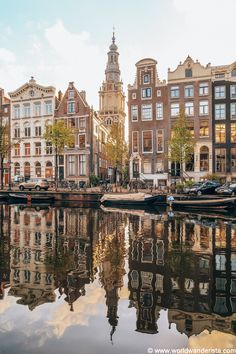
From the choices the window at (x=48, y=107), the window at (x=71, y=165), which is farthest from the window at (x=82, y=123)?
the window at (x=48, y=107)

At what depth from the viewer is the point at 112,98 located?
4097 inches

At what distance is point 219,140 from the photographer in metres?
53.8

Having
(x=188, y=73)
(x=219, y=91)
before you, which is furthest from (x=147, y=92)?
(x=219, y=91)

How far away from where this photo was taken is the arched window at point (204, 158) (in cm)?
5366

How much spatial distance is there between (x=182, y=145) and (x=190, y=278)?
38913 millimetres

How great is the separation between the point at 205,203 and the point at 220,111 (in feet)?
79.8

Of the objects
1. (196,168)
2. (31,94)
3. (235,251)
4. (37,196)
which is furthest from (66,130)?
(235,251)

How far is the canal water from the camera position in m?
7.59

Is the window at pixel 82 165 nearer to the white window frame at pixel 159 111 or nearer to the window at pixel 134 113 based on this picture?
the window at pixel 134 113

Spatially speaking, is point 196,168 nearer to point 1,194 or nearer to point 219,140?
point 219,140

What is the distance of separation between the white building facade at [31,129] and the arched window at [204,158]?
3067 cm

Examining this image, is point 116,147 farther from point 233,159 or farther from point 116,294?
point 116,294

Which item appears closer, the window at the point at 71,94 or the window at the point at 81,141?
the window at the point at 81,141

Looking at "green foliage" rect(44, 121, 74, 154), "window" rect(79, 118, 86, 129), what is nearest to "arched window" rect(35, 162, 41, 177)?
"window" rect(79, 118, 86, 129)
